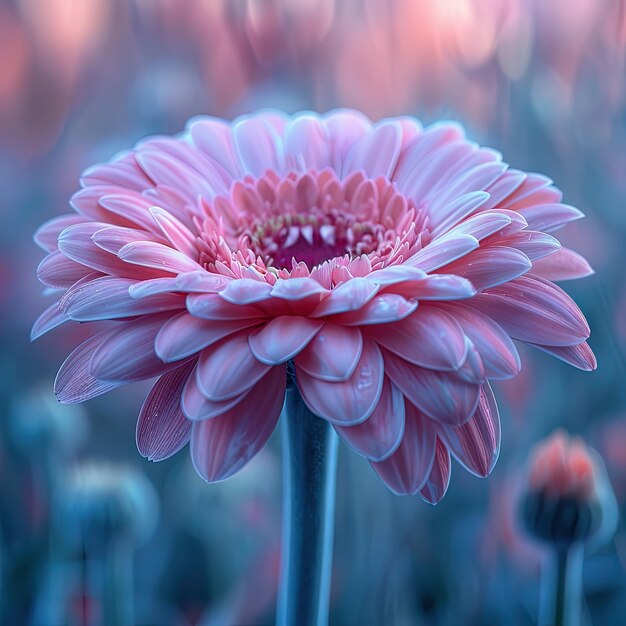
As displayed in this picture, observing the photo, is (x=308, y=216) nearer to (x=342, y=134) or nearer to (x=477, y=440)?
(x=342, y=134)

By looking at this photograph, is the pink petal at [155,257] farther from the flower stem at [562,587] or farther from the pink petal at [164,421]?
the flower stem at [562,587]

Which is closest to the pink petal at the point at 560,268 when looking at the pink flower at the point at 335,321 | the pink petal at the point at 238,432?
the pink flower at the point at 335,321

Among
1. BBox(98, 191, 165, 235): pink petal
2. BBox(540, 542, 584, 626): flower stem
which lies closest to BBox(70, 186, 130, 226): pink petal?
BBox(98, 191, 165, 235): pink petal

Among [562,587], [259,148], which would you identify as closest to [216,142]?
[259,148]

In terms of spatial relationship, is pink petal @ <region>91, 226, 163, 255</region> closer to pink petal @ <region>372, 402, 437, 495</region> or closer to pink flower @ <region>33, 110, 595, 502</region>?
pink flower @ <region>33, 110, 595, 502</region>

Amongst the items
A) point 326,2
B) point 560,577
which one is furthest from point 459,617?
point 326,2

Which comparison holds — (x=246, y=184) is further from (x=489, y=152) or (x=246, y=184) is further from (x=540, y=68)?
(x=540, y=68)
